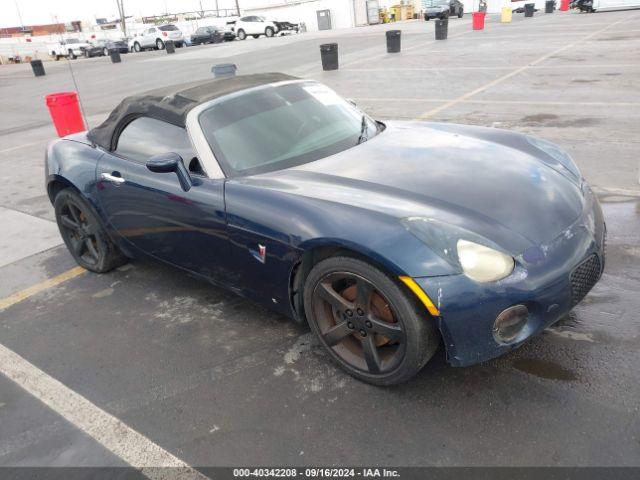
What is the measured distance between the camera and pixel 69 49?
38.9m

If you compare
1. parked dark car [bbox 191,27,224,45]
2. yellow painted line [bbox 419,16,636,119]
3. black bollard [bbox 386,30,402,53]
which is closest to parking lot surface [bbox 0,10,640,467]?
yellow painted line [bbox 419,16,636,119]

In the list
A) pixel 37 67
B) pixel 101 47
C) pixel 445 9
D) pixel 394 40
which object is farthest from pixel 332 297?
pixel 101 47

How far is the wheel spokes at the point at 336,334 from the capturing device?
2590mm

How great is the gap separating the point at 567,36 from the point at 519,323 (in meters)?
19.1

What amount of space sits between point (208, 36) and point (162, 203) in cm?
3757

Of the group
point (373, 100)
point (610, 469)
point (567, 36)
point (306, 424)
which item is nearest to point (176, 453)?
point (306, 424)

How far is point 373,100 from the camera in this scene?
407 inches

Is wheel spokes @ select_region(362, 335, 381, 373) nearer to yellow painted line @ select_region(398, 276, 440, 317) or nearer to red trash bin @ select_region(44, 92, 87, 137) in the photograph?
yellow painted line @ select_region(398, 276, 440, 317)

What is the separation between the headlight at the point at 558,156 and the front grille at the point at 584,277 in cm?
74

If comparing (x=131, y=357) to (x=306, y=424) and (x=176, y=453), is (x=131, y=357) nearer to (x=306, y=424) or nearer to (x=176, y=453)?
(x=176, y=453)

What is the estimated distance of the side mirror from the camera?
2908 mm

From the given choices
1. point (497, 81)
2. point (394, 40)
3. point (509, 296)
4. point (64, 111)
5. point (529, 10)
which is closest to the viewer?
point (509, 296)

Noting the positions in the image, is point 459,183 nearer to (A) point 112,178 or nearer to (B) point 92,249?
(A) point 112,178

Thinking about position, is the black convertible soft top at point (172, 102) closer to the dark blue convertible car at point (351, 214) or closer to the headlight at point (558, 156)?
the dark blue convertible car at point (351, 214)
